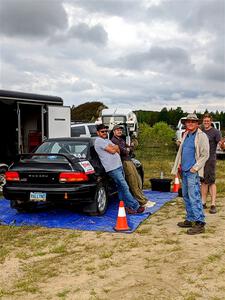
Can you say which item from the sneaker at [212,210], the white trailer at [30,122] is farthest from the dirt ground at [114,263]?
the white trailer at [30,122]

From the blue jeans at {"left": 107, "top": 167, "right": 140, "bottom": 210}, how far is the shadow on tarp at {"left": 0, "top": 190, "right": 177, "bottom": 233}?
241 mm

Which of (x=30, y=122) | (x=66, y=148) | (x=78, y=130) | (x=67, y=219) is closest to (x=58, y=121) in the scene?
(x=30, y=122)

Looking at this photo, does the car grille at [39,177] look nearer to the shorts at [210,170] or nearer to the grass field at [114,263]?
the grass field at [114,263]

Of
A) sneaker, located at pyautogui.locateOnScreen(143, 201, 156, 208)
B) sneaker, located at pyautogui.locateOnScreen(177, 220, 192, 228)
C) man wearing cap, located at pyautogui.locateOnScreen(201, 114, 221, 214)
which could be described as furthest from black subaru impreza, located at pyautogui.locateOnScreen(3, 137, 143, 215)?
man wearing cap, located at pyautogui.locateOnScreen(201, 114, 221, 214)

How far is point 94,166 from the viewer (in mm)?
7316

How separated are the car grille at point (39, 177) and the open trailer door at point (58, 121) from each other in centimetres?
505

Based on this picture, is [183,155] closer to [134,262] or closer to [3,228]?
[134,262]

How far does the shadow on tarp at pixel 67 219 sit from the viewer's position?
6750 mm

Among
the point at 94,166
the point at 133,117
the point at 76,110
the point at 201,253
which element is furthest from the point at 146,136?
the point at 201,253

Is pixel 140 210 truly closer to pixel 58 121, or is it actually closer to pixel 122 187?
pixel 122 187

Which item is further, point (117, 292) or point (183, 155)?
point (183, 155)

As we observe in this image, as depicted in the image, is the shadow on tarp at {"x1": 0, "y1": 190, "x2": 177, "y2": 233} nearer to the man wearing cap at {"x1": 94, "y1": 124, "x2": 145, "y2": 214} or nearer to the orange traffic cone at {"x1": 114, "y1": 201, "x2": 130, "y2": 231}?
the orange traffic cone at {"x1": 114, "y1": 201, "x2": 130, "y2": 231}

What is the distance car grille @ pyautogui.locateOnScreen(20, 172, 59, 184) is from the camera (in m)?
6.93

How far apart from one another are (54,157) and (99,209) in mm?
1211
